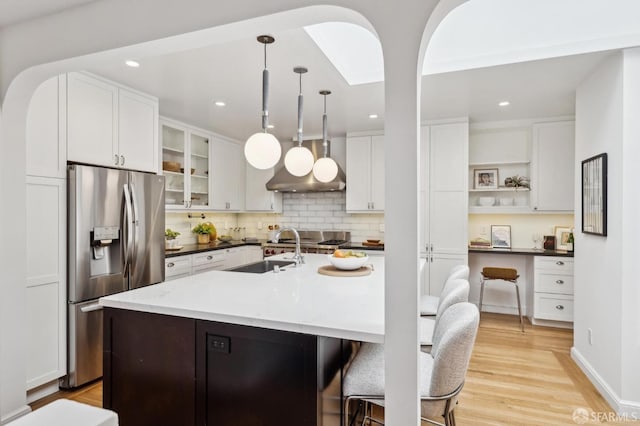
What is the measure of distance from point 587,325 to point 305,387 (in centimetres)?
265

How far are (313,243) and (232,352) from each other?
3.36 m

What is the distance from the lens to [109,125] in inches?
119

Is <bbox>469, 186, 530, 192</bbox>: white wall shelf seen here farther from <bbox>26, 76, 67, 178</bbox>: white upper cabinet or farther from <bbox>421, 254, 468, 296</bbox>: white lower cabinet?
<bbox>26, 76, 67, 178</bbox>: white upper cabinet

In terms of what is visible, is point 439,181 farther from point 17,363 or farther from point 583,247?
point 17,363

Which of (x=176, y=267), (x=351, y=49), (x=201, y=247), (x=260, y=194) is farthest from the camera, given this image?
(x=260, y=194)

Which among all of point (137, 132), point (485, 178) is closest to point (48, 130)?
point (137, 132)

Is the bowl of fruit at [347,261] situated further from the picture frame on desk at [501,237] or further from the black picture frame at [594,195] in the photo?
the picture frame on desk at [501,237]

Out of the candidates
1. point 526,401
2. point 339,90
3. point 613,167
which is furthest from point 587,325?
point 339,90

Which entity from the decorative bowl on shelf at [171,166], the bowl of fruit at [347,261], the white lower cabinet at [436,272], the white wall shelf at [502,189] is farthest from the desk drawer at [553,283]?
the decorative bowl on shelf at [171,166]

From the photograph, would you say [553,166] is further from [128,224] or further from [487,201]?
[128,224]

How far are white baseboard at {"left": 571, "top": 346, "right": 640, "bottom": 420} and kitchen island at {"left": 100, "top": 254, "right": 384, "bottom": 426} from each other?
1.85m

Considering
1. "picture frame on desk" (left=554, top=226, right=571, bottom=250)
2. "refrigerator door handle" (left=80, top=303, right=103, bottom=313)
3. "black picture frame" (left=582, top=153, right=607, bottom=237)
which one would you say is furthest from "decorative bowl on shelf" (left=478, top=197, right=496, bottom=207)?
"refrigerator door handle" (left=80, top=303, right=103, bottom=313)

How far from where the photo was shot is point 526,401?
2.51m

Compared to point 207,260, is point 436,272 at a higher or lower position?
lower
